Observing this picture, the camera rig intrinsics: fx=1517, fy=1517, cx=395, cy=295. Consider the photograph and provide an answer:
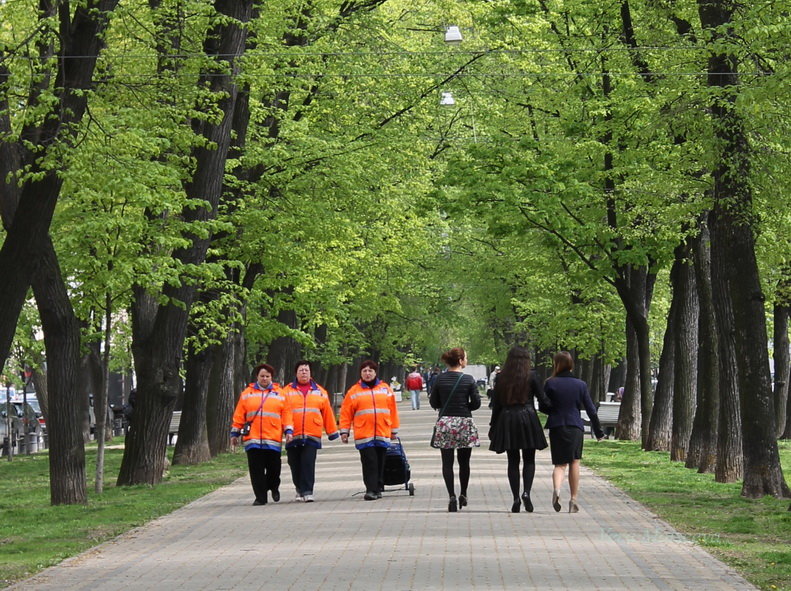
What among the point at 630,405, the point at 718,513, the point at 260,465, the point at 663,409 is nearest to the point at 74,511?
the point at 260,465

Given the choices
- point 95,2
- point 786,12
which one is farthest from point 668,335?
point 95,2

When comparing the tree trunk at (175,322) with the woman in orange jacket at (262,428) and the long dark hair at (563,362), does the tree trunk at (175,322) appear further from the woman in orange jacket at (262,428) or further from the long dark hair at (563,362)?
the long dark hair at (563,362)

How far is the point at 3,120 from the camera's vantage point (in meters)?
16.0

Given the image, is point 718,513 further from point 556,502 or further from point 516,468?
point 516,468

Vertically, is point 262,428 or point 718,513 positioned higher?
point 262,428

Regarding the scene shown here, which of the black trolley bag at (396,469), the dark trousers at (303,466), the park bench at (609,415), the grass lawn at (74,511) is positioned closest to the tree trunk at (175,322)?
the grass lawn at (74,511)

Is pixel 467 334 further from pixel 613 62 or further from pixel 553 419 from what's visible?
pixel 553 419

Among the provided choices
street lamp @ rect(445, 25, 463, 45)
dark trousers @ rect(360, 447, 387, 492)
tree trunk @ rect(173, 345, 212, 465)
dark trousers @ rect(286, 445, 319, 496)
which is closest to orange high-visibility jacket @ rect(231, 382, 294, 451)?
dark trousers @ rect(286, 445, 319, 496)

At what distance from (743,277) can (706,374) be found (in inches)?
223

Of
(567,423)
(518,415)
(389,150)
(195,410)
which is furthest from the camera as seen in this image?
(389,150)

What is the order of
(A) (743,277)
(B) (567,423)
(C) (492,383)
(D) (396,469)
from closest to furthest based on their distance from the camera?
(B) (567,423), (A) (743,277), (D) (396,469), (C) (492,383)

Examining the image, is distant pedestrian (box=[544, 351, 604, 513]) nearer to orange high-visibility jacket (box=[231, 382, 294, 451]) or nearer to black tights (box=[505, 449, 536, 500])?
black tights (box=[505, 449, 536, 500])

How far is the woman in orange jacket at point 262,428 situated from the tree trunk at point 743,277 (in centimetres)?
527

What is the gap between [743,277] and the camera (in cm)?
1697
